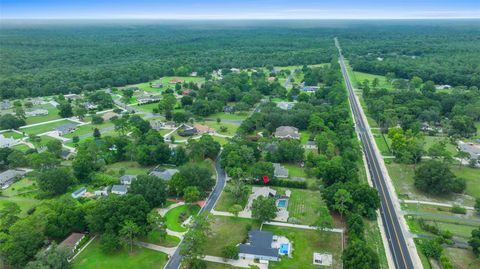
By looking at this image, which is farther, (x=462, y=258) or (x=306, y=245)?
(x=306, y=245)

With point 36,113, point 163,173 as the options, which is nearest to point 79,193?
point 163,173

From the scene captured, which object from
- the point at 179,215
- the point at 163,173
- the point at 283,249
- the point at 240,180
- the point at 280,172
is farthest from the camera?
the point at 280,172

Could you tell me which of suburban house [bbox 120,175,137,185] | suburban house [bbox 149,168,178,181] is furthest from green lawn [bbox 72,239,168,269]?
suburban house [bbox 149,168,178,181]

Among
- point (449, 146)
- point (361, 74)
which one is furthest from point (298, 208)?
point (361, 74)

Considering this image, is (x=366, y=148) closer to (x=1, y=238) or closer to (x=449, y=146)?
(x=449, y=146)

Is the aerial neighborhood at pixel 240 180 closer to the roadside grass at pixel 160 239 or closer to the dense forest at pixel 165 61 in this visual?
the roadside grass at pixel 160 239

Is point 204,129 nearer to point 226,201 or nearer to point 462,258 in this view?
point 226,201

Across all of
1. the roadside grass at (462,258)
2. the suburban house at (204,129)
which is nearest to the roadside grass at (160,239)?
the roadside grass at (462,258)

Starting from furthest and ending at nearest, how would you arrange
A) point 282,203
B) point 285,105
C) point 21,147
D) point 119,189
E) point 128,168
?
point 285,105 → point 21,147 → point 128,168 → point 119,189 → point 282,203
